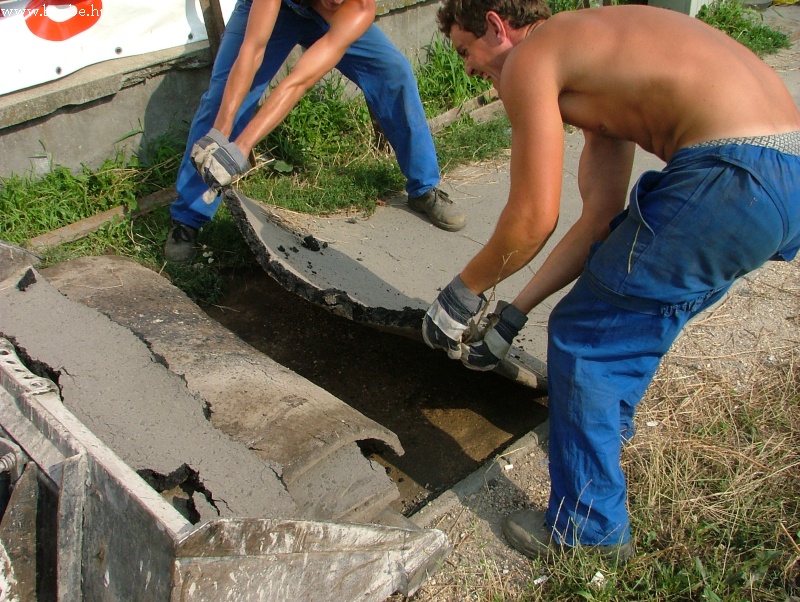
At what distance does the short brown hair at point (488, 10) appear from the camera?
2271mm

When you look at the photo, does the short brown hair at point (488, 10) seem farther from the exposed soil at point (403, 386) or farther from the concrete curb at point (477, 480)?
the exposed soil at point (403, 386)

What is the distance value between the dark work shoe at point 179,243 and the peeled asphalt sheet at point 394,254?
0.43 meters

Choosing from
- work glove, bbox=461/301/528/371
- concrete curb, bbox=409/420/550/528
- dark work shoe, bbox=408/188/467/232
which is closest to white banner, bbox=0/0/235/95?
dark work shoe, bbox=408/188/467/232

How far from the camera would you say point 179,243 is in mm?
4082

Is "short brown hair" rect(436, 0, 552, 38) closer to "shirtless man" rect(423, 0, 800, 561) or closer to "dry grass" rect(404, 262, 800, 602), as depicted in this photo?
"shirtless man" rect(423, 0, 800, 561)

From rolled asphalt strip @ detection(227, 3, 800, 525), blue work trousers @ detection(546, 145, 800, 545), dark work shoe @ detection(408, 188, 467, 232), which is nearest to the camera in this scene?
blue work trousers @ detection(546, 145, 800, 545)

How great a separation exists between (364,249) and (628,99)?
7.12 ft

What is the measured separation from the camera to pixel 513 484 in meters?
2.73

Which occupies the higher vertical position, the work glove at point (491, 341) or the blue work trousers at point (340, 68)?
the blue work trousers at point (340, 68)

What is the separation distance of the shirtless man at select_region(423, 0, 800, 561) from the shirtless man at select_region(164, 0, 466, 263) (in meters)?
1.19

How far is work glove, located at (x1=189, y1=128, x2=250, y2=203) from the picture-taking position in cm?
318

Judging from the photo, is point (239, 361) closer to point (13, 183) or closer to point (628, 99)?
point (628, 99)

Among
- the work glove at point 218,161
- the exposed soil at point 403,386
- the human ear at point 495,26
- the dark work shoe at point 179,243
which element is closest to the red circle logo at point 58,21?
the dark work shoe at point 179,243

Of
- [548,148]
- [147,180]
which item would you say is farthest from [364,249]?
[548,148]
